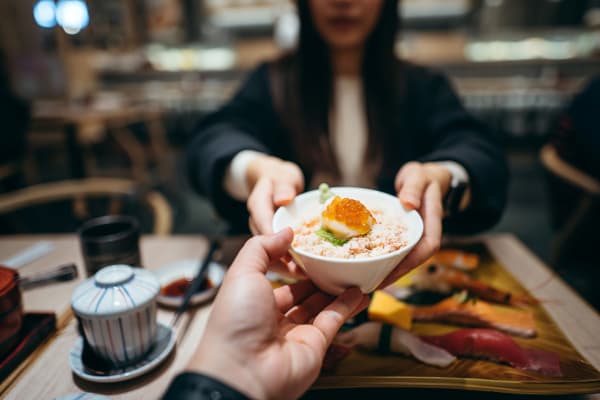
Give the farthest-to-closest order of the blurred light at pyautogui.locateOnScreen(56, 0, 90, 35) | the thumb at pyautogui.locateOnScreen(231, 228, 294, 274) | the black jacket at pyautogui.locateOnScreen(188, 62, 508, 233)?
the blurred light at pyautogui.locateOnScreen(56, 0, 90, 35) → the black jacket at pyautogui.locateOnScreen(188, 62, 508, 233) → the thumb at pyautogui.locateOnScreen(231, 228, 294, 274)

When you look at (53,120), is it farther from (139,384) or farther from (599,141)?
(599,141)

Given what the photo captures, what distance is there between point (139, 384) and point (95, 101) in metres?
5.23

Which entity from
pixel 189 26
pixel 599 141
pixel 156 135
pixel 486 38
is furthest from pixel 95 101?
pixel 486 38

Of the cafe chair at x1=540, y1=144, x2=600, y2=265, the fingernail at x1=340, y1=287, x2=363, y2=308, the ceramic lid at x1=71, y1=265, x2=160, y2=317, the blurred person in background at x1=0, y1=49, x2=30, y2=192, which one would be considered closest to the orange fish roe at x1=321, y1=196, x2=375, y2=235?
the fingernail at x1=340, y1=287, x2=363, y2=308

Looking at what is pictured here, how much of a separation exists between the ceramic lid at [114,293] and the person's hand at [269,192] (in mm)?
265

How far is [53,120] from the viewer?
4113 mm

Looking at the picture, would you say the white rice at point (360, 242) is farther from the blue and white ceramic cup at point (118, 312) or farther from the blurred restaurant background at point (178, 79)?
the blurred restaurant background at point (178, 79)

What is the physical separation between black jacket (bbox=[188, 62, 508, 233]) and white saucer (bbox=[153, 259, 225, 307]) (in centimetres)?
31

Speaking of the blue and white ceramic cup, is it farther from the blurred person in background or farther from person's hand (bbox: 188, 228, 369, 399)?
the blurred person in background

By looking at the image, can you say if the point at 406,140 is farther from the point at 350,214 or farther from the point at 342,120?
the point at 350,214

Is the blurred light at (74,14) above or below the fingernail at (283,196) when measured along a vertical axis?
above

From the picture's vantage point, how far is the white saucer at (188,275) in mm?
1022

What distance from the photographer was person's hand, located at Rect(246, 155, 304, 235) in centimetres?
90

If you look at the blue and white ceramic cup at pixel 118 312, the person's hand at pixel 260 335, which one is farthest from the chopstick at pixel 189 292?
the person's hand at pixel 260 335
